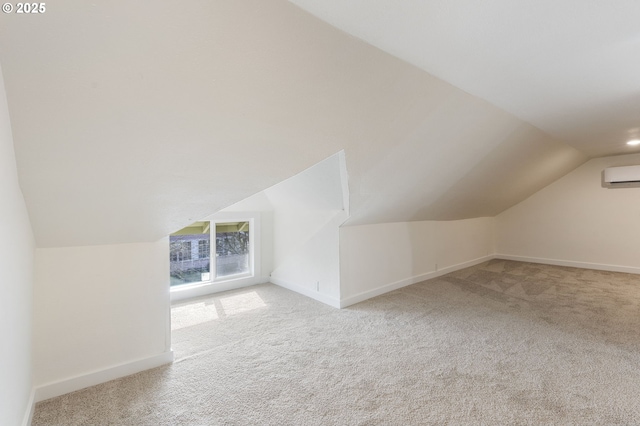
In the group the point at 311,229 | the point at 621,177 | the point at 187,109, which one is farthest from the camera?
the point at 621,177

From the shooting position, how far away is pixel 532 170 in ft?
15.6

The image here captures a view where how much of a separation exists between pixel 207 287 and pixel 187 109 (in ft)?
10.7

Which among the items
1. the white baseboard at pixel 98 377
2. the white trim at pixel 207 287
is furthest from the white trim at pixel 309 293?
the white baseboard at pixel 98 377

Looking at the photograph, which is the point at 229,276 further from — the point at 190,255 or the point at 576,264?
the point at 576,264

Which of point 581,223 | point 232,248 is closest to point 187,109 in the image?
point 232,248

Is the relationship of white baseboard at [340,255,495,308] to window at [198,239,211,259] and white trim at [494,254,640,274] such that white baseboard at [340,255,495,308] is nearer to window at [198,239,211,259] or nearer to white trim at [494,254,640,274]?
white trim at [494,254,640,274]

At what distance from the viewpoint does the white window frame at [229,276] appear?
162 inches

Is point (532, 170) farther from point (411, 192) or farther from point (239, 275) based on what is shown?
point (239, 275)

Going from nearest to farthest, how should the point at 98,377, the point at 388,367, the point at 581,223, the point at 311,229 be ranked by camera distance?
the point at 98,377, the point at 388,367, the point at 311,229, the point at 581,223

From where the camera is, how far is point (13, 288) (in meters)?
1.42

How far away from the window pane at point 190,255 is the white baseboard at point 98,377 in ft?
6.49

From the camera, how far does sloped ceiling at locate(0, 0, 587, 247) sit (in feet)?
3.82

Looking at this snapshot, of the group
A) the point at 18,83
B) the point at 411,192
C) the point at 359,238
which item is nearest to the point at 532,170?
the point at 411,192

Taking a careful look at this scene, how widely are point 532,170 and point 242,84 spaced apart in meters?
4.94
